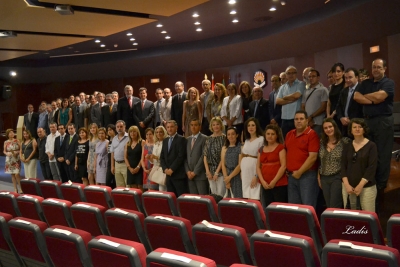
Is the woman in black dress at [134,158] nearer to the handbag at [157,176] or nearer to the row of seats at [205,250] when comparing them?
the handbag at [157,176]

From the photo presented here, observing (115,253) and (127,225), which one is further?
(127,225)

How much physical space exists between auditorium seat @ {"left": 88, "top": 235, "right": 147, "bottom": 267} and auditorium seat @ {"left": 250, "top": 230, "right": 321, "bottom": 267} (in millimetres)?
667

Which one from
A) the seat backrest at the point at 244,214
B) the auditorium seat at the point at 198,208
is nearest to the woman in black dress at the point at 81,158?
the auditorium seat at the point at 198,208

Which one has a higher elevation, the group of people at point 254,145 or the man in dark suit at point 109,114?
the man in dark suit at point 109,114

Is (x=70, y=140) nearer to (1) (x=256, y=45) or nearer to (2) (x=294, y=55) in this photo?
(1) (x=256, y=45)

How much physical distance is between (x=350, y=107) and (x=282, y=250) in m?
2.84

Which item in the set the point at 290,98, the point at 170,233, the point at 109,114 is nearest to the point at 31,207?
the point at 170,233

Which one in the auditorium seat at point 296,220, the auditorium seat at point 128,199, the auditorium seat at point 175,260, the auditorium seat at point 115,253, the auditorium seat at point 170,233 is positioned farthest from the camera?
the auditorium seat at point 128,199

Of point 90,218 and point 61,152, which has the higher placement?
point 61,152

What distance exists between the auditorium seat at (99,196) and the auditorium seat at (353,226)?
2471mm

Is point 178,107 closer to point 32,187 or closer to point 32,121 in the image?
point 32,187

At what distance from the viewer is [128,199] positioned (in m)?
4.20

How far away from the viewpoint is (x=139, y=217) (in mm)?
3191

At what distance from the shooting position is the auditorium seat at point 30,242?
9.29ft
